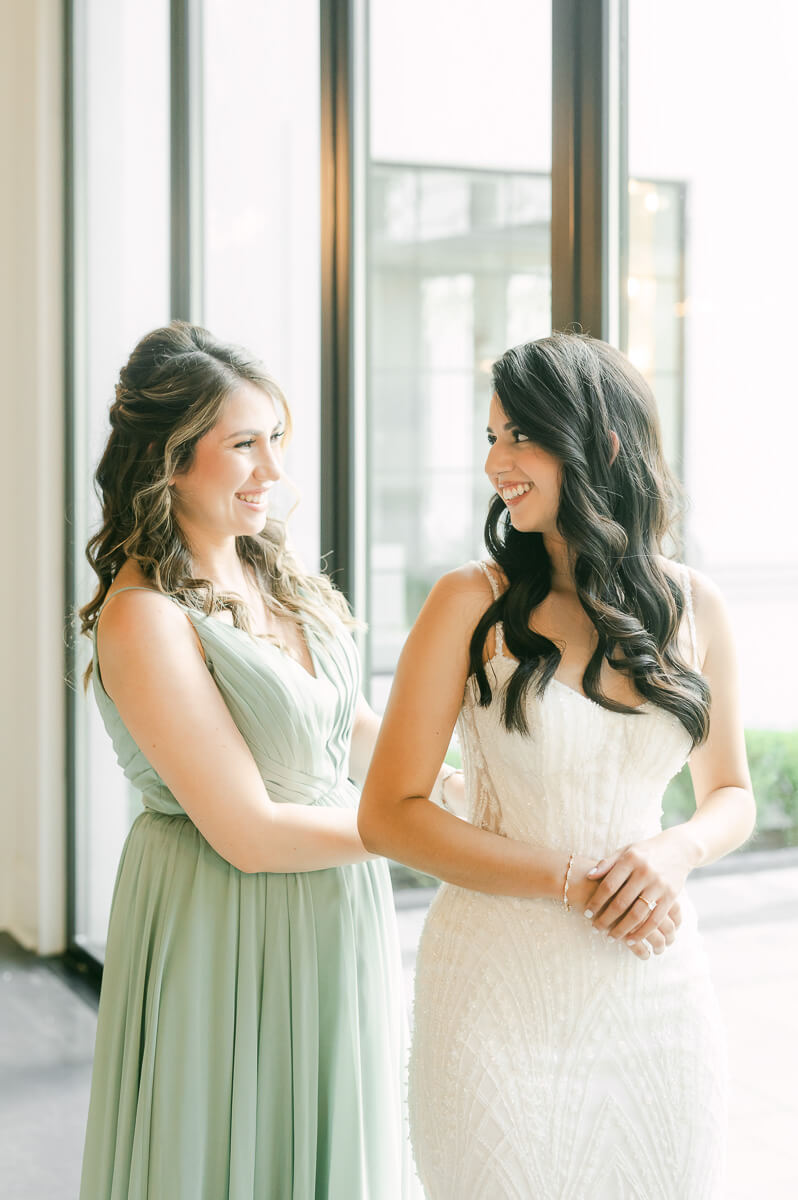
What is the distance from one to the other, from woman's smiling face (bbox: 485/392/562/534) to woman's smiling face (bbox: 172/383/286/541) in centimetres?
58

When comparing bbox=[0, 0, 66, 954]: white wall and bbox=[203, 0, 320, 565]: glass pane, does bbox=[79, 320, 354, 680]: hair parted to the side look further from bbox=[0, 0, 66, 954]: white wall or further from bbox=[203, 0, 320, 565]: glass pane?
bbox=[0, 0, 66, 954]: white wall

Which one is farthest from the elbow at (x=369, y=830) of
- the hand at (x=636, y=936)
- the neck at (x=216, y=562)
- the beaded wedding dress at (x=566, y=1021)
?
the neck at (x=216, y=562)

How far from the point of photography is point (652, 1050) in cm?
136

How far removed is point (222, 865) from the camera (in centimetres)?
181

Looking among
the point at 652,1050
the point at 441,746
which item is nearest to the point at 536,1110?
the point at 652,1050

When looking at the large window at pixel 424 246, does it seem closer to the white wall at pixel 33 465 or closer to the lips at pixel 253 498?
the white wall at pixel 33 465

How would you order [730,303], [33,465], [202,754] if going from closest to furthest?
[202,754] < [730,303] < [33,465]

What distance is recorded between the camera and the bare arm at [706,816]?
133cm

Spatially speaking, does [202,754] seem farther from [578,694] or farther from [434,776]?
[578,694]

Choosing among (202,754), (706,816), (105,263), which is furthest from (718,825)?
(105,263)

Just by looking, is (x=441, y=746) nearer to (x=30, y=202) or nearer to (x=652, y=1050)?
(x=652, y=1050)

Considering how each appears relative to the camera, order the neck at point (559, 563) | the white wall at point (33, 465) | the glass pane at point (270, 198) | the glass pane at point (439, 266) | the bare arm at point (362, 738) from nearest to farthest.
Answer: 1. the neck at point (559, 563)
2. the bare arm at point (362, 738)
3. the glass pane at point (439, 266)
4. the glass pane at point (270, 198)
5. the white wall at point (33, 465)

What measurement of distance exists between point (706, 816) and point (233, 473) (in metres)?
0.88

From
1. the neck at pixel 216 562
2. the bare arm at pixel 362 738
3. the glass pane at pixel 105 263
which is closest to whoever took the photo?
the neck at pixel 216 562
